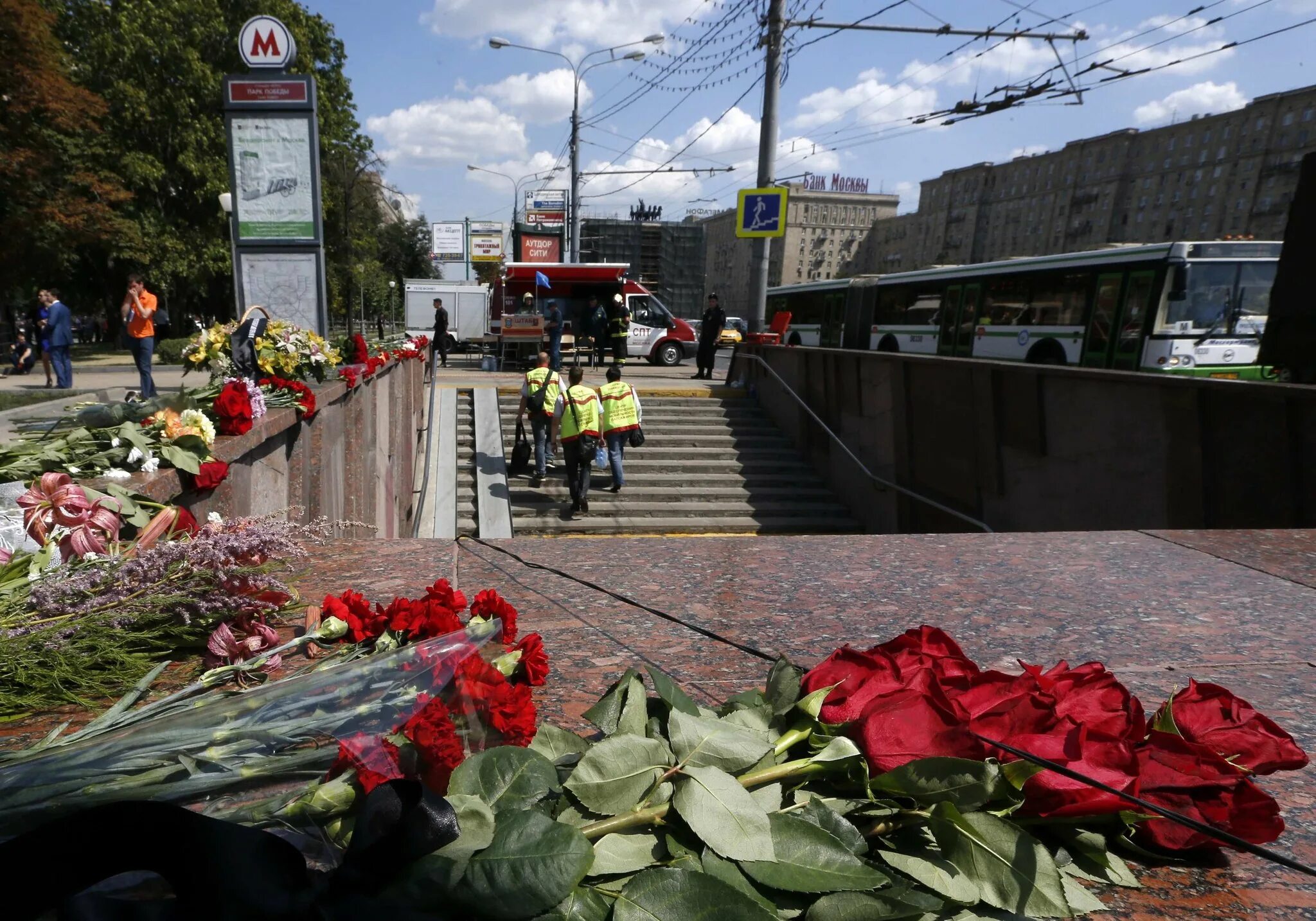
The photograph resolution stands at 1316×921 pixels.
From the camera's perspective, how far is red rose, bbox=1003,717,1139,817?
48.4 inches

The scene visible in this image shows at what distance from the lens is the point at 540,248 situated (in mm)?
42938

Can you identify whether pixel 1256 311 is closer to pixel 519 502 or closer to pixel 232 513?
pixel 519 502

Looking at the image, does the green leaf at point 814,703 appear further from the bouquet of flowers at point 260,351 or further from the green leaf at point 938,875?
the bouquet of flowers at point 260,351

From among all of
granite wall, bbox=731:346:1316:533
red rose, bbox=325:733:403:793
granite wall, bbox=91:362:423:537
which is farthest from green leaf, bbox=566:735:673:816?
granite wall, bbox=731:346:1316:533

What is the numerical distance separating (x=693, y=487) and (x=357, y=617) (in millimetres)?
11628

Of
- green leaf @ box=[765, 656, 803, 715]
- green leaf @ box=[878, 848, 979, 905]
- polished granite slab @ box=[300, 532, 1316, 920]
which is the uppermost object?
green leaf @ box=[765, 656, 803, 715]

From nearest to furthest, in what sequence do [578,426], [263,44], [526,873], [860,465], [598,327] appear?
[526,873] < [263,44] < [578,426] < [860,465] < [598,327]

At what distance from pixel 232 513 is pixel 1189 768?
151 inches

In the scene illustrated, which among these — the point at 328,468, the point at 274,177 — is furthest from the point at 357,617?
the point at 274,177

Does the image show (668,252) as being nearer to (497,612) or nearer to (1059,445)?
(1059,445)

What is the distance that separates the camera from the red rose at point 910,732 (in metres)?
1.22

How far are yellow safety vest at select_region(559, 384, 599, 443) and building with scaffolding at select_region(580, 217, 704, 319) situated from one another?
67781 millimetres

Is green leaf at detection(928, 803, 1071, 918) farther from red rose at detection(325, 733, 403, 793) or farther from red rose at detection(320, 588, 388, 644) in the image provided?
red rose at detection(320, 588, 388, 644)

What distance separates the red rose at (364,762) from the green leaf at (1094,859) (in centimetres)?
98
